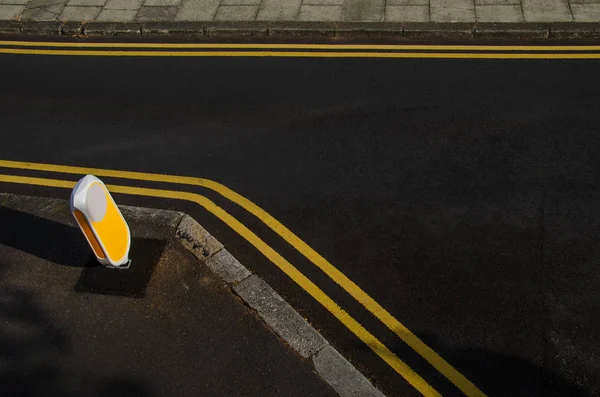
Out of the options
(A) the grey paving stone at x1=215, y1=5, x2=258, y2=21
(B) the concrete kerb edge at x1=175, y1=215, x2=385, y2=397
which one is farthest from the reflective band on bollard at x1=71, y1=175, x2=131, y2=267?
(A) the grey paving stone at x1=215, y1=5, x2=258, y2=21

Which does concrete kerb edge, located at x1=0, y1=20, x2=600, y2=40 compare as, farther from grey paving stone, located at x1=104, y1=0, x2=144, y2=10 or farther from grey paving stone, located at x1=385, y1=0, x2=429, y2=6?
grey paving stone, located at x1=385, y1=0, x2=429, y2=6

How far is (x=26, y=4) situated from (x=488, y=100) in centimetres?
797

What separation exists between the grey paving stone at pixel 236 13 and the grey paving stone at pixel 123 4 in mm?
1454

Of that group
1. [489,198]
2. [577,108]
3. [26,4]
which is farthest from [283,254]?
[26,4]

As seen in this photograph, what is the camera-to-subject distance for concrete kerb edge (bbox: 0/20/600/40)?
971 cm

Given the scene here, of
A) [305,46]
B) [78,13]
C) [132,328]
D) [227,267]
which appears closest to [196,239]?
[227,267]

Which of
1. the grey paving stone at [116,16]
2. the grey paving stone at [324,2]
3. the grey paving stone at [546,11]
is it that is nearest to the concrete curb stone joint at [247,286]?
the grey paving stone at [116,16]

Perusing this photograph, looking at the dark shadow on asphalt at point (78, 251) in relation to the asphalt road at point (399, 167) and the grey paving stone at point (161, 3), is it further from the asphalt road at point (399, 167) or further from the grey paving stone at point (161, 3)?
the grey paving stone at point (161, 3)

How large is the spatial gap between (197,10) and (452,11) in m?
4.10

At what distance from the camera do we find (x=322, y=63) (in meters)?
9.59

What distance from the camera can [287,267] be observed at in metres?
6.95

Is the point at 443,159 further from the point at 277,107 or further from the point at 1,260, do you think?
the point at 1,260

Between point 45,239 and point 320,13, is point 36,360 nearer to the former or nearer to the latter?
point 45,239

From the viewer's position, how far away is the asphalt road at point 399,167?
20.5 ft
